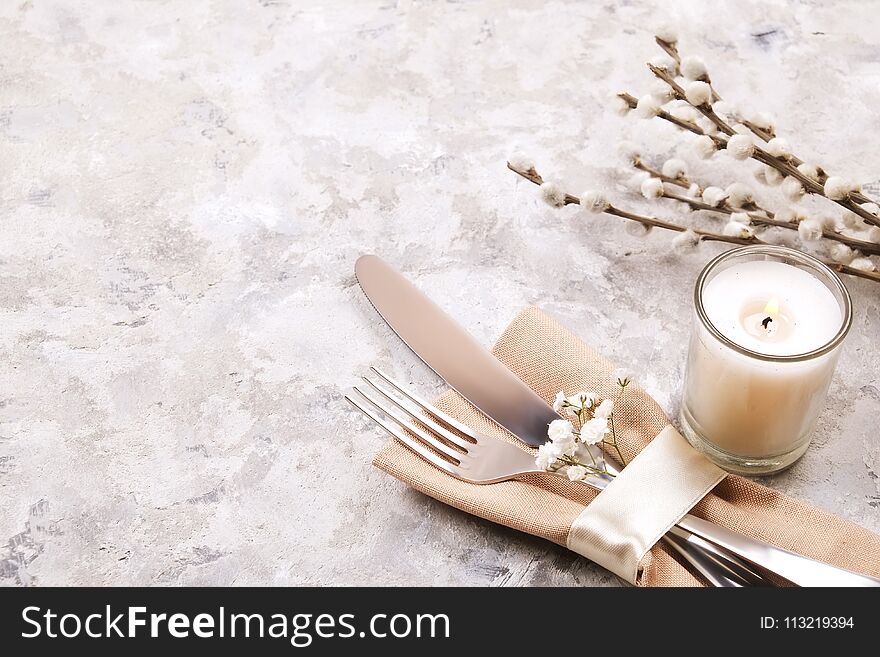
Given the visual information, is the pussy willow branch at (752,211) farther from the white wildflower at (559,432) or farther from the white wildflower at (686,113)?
the white wildflower at (559,432)

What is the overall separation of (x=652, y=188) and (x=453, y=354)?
0.77 feet

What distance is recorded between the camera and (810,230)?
2.47ft

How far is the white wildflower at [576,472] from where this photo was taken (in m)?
0.64

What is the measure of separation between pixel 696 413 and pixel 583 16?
526 millimetres

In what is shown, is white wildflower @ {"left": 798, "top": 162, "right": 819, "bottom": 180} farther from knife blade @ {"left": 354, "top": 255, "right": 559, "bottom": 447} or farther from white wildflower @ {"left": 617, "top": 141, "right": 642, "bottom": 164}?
knife blade @ {"left": 354, "top": 255, "right": 559, "bottom": 447}

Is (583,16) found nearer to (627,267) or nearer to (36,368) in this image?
(627,267)

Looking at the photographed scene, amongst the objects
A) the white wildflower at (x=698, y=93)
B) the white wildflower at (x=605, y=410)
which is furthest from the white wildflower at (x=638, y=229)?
the white wildflower at (x=605, y=410)

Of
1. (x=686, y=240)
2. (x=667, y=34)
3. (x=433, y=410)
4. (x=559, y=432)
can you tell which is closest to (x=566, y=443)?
(x=559, y=432)

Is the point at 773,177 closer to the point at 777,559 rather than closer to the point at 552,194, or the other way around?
the point at 552,194

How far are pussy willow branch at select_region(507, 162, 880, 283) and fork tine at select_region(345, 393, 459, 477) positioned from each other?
0.83ft

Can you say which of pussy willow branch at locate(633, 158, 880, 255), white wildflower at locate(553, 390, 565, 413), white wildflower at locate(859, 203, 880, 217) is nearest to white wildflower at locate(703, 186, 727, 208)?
pussy willow branch at locate(633, 158, 880, 255)

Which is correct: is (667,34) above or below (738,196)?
above

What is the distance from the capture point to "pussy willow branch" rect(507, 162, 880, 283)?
2.48 feet

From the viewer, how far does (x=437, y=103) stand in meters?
0.97
